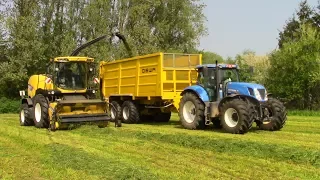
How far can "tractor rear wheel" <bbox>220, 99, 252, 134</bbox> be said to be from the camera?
11102 millimetres

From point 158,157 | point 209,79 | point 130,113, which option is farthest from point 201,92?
point 158,157

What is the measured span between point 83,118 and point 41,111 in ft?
5.38

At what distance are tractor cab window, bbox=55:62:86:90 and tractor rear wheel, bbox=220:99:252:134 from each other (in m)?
5.16

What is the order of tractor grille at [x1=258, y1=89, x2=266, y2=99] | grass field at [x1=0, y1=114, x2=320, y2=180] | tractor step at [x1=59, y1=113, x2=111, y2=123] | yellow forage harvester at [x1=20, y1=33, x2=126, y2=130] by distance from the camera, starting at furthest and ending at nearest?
yellow forage harvester at [x1=20, y1=33, x2=126, y2=130] → tractor step at [x1=59, y1=113, x2=111, y2=123] → tractor grille at [x1=258, y1=89, x2=266, y2=99] → grass field at [x1=0, y1=114, x2=320, y2=180]

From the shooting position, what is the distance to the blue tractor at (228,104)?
11.4 metres

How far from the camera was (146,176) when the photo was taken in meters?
6.11

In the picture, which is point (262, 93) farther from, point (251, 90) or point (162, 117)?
point (162, 117)

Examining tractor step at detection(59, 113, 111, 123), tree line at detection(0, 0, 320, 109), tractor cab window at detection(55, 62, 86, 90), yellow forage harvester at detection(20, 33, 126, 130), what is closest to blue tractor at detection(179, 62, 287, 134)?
tractor step at detection(59, 113, 111, 123)

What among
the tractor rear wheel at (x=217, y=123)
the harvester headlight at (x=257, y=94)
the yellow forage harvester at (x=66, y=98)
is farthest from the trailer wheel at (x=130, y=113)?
the harvester headlight at (x=257, y=94)

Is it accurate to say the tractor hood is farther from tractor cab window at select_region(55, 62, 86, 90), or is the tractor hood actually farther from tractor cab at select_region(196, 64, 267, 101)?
tractor cab window at select_region(55, 62, 86, 90)

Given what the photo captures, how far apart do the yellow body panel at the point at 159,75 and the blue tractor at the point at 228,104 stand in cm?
103

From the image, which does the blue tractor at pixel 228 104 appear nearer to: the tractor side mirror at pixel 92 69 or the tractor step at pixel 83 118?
the tractor step at pixel 83 118

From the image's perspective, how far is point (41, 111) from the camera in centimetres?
1374

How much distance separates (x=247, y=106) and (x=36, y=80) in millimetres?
7824
